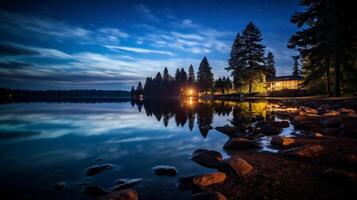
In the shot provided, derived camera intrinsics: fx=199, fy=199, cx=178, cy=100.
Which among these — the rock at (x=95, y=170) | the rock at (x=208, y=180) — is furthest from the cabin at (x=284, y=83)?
the rock at (x=95, y=170)

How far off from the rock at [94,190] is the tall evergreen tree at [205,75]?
71.9 meters

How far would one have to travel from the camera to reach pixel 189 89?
88500 mm

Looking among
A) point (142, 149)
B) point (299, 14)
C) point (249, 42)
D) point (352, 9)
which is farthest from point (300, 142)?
point (249, 42)

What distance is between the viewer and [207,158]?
20.9 feet

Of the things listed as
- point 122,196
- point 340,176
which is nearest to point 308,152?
point 340,176

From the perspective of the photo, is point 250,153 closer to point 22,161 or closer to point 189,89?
point 22,161

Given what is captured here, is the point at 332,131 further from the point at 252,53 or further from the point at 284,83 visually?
the point at 284,83

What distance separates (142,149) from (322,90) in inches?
1218

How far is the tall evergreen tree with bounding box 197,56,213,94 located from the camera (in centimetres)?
7500

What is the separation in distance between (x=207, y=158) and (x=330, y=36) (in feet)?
66.6

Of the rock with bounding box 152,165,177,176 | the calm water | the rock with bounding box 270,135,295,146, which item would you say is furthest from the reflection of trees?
the rock with bounding box 152,165,177,176

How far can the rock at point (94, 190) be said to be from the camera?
4.52 metres

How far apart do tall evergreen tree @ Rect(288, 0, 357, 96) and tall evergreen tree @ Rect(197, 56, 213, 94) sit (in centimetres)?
5030

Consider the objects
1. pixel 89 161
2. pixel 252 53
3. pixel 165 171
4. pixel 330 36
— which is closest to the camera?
pixel 165 171
